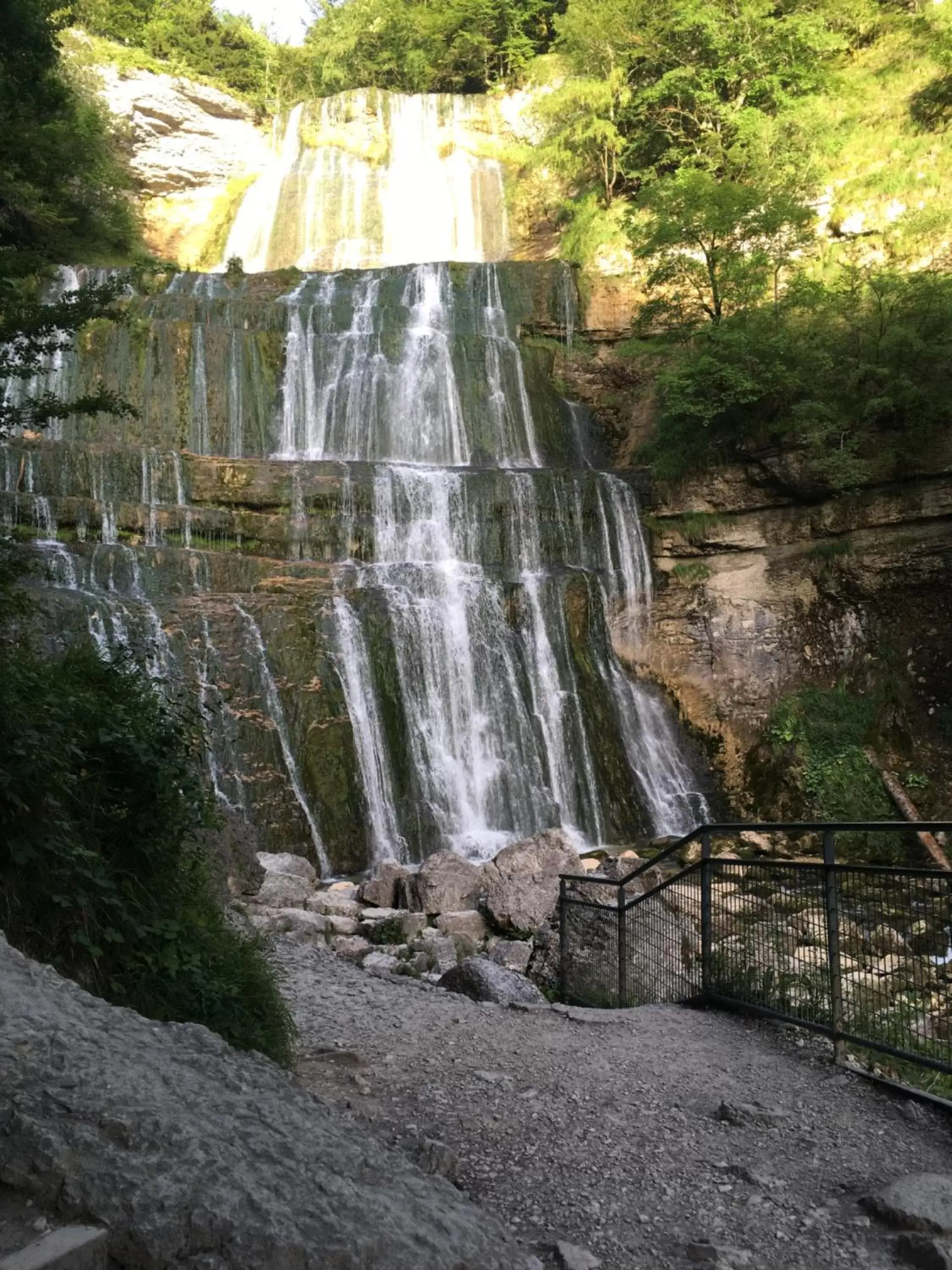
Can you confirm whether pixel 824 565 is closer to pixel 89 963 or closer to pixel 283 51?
pixel 89 963

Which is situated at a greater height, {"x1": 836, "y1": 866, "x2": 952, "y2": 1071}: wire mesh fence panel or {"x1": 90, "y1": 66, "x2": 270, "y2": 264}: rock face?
{"x1": 90, "y1": 66, "x2": 270, "y2": 264}: rock face

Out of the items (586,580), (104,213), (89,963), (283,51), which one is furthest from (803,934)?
(283,51)

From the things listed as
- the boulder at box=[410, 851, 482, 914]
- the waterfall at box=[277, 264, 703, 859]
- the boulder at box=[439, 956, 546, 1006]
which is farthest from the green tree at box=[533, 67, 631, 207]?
the boulder at box=[439, 956, 546, 1006]

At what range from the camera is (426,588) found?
16312 millimetres

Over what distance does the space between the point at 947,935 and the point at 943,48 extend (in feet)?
78.9

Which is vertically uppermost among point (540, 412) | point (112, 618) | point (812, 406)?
point (540, 412)

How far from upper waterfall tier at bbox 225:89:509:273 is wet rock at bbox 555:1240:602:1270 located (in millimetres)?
30237

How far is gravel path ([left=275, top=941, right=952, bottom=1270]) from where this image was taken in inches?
117

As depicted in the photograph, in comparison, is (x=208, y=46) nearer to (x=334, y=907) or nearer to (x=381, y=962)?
(x=334, y=907)

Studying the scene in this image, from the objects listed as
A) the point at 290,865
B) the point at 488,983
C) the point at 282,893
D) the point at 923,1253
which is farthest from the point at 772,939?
the point at 290,865

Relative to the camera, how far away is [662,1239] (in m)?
2.89

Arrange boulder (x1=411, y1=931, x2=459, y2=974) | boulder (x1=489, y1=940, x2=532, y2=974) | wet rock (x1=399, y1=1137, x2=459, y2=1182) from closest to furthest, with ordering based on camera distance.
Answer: wet rock (x1=399, y1=1137, x2=459, y2=1182), boulder (x1=411, y1=931, x2=459, y2=974), boulder (x1=489, y1=940, x2=532, y2=974)

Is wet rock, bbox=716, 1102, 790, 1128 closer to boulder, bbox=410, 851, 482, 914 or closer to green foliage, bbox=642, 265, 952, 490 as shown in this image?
boulder, bbox=410, 851, 482, 914

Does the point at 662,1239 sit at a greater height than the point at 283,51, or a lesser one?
lesser
